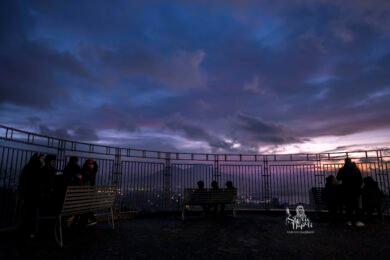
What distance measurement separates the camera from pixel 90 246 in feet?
17.9

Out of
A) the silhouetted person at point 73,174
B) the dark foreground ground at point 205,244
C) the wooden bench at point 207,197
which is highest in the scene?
the silhouetted person at point 73,174

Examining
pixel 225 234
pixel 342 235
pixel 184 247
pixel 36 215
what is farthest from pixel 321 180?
pixel 36 215

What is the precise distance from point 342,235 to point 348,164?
2360mm

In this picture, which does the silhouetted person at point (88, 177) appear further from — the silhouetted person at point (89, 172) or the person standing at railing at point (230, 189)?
the person standing at railing at point (230, 189)

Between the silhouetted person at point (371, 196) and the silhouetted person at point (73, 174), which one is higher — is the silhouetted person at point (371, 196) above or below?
below

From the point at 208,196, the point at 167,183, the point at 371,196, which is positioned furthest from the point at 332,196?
the point at 167,183

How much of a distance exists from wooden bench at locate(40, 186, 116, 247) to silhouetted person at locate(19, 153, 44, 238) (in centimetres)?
56

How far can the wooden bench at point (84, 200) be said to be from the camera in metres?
5.66

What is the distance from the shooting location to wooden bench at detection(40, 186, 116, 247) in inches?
223

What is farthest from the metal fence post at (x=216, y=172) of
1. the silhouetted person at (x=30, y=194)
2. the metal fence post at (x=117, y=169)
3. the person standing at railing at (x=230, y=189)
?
the silhouetted person at (x=30, y=194)

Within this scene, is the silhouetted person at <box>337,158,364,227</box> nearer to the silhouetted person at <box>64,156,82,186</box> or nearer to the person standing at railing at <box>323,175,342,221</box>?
the person standing at railing at <box>323,175,342,221</box>

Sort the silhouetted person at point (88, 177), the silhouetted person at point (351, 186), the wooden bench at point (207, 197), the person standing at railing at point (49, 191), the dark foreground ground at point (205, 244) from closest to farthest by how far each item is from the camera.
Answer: the dark foreground ground at point (205, 244)
the person standing at railing at point (49, 191)
the silhouetted person at point (88, 177)
the silhouetted person at point (351, 186)
the wooden bench at point (207, 197)

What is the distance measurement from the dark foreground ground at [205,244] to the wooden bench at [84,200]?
59cm

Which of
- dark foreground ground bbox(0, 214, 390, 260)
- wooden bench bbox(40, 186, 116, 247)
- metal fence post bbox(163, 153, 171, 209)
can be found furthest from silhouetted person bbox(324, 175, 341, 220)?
wooden bench bbox(40, 186, 116, 247)
